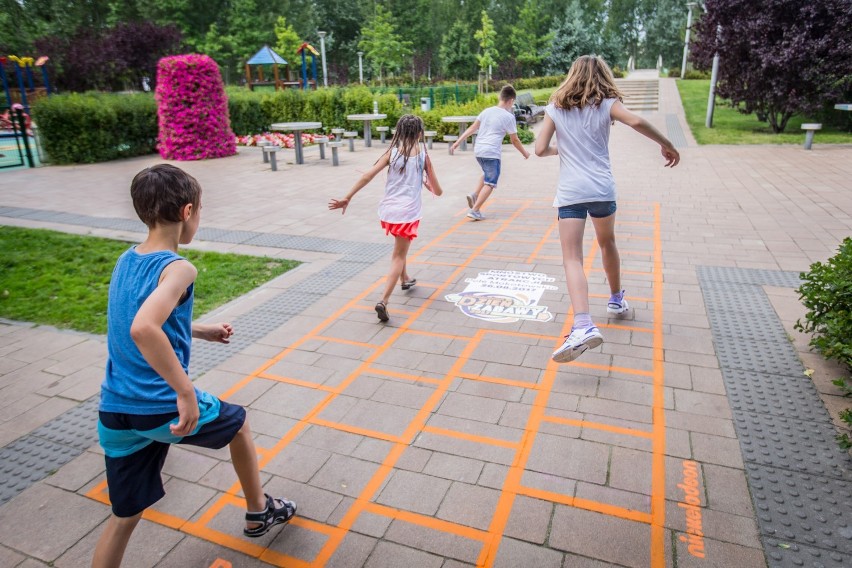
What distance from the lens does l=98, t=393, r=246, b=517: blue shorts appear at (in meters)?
2.04

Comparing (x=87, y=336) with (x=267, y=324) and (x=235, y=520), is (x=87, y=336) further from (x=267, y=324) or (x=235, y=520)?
(x=235, y=520)

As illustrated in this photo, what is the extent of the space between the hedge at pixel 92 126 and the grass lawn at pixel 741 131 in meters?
15.4

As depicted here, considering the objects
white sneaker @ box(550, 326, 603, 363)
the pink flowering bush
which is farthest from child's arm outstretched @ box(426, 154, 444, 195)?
the pink flowering bush

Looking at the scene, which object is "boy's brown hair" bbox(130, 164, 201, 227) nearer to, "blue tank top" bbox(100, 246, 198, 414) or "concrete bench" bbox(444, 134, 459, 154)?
"blue tank top" bbox(100, 246, 198, 414)

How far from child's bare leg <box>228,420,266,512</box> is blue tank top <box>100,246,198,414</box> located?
371 mm

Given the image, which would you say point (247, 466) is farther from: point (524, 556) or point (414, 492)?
point (524, 556)

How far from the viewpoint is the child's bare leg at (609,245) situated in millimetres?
4156

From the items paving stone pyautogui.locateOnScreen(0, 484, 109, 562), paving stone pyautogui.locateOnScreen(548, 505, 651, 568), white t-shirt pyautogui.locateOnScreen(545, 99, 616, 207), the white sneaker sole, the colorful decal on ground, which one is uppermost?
white t-shirt pyautogui.locateOnScreen(545, 99, 616, 207)

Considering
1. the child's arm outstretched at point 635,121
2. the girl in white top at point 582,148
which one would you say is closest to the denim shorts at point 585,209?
the girl in white top at point 582,148

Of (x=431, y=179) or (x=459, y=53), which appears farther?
(x=459, y=53)

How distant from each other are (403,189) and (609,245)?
1.75 metres

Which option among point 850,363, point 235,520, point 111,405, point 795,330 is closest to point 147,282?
point 111,405

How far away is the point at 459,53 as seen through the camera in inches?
2085

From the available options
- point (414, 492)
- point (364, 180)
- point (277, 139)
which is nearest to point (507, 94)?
point (364, 180)
